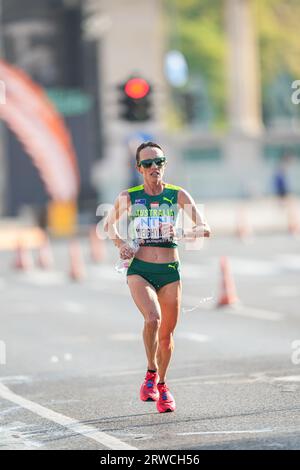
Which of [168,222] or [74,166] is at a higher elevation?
[74,166]

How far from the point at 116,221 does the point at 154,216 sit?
1.12 feet

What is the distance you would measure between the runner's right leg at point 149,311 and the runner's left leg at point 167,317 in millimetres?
112

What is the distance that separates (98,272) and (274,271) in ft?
11.6

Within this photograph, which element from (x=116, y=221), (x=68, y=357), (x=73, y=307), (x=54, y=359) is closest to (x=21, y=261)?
(x=73, y=307)

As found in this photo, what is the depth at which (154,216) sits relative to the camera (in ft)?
35.4

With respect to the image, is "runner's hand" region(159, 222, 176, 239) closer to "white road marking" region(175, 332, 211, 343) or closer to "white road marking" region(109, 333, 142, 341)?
"white road marking" region(175, 332, 211, 343)

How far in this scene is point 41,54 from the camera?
4809 centimetres

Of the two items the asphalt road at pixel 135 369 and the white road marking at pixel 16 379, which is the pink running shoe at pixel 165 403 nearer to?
the asphalt road at pixel 135 369

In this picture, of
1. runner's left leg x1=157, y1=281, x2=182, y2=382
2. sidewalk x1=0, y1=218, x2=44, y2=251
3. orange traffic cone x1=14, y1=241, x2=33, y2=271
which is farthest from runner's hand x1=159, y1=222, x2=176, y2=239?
sidewalk x1=0, y1=218, x2=44, y2=251

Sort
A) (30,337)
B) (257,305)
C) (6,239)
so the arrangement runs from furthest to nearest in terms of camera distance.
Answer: (6,239) < (257,305) < (30,337)

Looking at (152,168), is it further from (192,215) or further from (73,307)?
(73,307)

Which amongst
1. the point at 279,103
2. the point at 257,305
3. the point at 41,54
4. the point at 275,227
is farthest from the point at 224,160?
the point at 257,305

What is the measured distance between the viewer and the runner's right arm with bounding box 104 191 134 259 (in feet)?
→ 35.1

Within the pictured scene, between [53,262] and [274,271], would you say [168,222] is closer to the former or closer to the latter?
[274,271]
